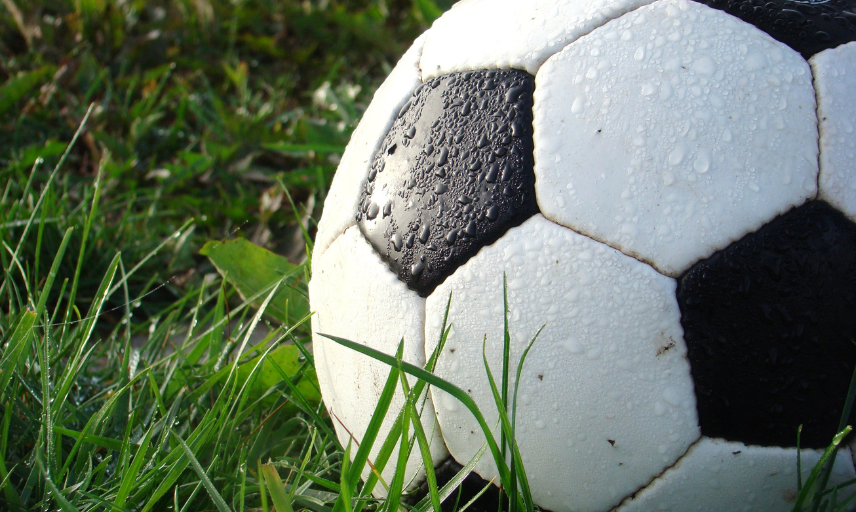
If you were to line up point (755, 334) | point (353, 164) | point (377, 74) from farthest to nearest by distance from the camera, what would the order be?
point (377, 74)
point (353, 164)
point (755, 334)

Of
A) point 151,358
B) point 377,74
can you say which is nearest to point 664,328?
point 151,358

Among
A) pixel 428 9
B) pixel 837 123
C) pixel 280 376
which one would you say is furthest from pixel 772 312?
pixel 428 9

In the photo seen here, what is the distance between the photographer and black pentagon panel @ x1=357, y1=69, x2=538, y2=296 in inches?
45.8

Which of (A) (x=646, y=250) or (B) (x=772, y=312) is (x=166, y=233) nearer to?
(A) (x=646, y=250)

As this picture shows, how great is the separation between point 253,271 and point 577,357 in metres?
1.12

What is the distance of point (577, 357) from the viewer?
1.11m

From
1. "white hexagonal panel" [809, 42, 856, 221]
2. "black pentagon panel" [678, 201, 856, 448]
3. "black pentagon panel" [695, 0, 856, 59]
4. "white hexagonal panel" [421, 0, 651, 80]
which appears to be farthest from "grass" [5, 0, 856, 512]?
"black pentagon panel" [695, 0, 856, 59]

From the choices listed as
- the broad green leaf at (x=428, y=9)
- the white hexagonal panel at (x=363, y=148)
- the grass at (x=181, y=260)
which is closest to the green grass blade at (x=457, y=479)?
the grass at (x=181, y=260)

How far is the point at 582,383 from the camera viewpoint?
3.66 feet

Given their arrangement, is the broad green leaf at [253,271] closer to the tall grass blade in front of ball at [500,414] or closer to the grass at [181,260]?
the grass at [181,260]

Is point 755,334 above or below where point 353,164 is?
below

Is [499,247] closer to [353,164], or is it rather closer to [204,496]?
[353,164]

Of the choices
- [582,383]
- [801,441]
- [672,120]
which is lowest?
[801,441]

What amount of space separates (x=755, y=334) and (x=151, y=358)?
57.3 inches
